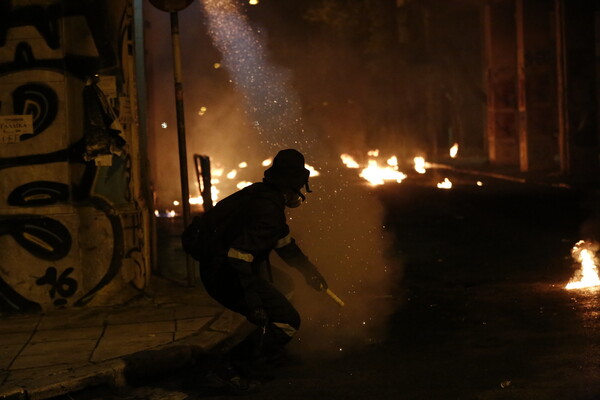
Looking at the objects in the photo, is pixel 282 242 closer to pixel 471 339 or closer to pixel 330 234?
pixel 471 339

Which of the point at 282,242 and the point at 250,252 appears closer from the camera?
the point at 250,252

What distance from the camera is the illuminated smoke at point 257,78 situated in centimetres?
2945

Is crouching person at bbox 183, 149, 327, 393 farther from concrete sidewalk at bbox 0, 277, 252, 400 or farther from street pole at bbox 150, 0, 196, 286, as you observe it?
street pole at bbox 150, 0, 196, 286

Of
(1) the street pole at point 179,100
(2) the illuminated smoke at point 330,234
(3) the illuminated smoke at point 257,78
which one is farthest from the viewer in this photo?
(3) the illuminated smoke at point 257,78

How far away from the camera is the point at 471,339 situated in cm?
682

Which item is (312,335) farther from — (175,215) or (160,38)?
(160,38)

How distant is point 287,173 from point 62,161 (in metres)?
3.41

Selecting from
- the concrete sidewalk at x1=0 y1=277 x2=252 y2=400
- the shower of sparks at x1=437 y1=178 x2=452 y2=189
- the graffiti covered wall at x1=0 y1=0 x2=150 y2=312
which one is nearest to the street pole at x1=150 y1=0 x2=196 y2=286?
the concrete sidewalk at x1=0 y1=277 x2=252 y2=400

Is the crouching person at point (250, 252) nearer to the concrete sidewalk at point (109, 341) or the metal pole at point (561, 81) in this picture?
the concrete sidewalk at point (109, 341)

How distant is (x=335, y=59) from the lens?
45469mm

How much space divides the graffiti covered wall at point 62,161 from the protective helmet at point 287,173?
322 cm

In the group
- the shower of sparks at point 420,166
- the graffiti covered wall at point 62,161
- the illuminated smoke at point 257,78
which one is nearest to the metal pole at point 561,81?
the shower of sparks at point 420,166

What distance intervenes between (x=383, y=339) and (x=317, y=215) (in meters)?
10.1

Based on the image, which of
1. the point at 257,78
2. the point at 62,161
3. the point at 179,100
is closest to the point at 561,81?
the point at 179,100
